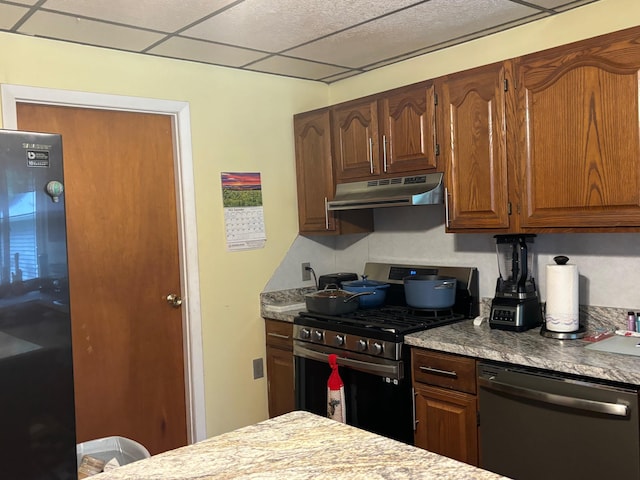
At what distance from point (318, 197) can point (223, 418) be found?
1.41 metres

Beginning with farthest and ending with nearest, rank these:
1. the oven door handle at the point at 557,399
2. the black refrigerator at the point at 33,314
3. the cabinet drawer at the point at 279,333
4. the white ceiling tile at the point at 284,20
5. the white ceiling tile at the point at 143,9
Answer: the cabinet drawer at the point at 279,333
the white ceiling tile at the point at 284,20
the white ceiling tile at the point at 143,9
the oven door handle at the point at 557,399
the black refrigerator at the point at 33,314

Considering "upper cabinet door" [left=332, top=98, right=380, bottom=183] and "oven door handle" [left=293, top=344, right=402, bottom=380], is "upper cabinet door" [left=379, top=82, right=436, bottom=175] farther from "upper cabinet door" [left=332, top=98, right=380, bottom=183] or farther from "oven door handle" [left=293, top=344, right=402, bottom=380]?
"oven door handle" [left=293, top=344, right=402, bottom=380]

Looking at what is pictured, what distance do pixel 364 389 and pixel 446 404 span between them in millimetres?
455

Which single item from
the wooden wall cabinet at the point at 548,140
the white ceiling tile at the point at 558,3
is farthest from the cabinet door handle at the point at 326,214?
the white ceiling tile at the point at 558,3

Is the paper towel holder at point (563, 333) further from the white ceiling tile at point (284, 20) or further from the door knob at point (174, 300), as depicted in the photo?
the door knob at point (174, 300)

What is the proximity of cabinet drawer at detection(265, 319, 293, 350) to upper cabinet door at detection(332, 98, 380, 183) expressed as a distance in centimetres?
90

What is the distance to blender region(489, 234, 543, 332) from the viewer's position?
2746mm

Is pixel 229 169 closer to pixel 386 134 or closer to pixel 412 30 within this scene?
pixel 386 134

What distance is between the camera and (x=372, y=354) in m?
2.91

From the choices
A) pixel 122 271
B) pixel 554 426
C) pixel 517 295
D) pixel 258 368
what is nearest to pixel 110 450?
pixel 122 271

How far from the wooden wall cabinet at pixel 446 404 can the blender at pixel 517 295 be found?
1.14 feet

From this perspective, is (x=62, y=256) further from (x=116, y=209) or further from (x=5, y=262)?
(x=116, y=209)

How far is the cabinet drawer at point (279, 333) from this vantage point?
3.46 meters

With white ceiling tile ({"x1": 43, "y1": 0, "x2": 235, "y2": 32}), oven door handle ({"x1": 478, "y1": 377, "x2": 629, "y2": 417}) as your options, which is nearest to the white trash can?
oven door handle ({"x1": 478, "y1": 377, "x2": 629, "y2": 417})
